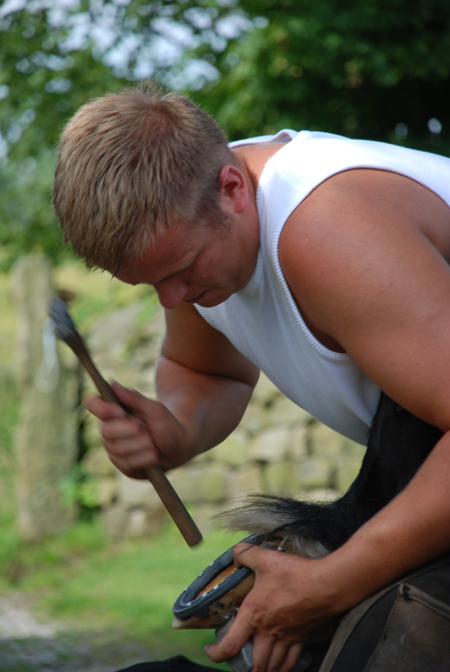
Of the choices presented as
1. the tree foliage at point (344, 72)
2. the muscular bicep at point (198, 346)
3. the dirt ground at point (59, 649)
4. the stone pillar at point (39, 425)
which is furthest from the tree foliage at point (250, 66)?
the dirt ground at point (59, 649)

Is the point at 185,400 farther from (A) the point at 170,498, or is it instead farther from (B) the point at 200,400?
(A) the point at 170,498

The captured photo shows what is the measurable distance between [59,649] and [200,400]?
243 centimetres

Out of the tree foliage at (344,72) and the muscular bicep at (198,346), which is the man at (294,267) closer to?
the muscular bicep at (198,346)

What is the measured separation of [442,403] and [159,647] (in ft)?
9.58

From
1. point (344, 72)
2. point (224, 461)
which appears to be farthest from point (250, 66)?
point (224, 461)

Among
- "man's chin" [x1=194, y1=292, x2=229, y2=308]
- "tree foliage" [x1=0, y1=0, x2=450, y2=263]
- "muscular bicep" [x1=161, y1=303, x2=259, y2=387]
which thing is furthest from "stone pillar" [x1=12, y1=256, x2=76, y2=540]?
"man's chin" [x1=194, y1=292, x2=229, y2=308]

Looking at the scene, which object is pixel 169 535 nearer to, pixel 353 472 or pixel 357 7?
pixel 353 472

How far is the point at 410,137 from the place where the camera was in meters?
4.50

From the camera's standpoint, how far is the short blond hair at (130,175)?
4.34ft

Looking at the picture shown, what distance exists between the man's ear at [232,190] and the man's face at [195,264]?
0.04m

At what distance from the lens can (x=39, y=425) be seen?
5523mm

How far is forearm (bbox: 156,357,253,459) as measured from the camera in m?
1.83

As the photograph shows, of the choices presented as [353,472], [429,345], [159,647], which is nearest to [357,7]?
[353,472]

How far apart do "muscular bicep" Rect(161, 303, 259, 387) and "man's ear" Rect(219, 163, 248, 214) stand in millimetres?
502
